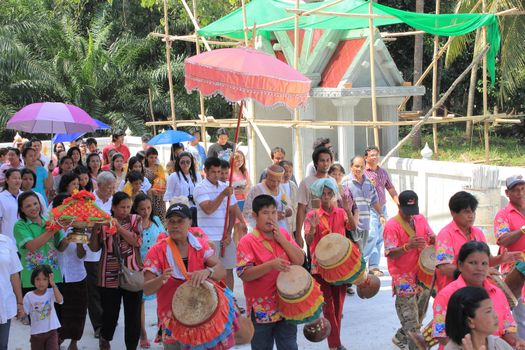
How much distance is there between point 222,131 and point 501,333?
8.98m

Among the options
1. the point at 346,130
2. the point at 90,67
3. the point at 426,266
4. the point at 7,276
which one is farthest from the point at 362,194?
the point at 90,67

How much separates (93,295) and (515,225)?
401 centimetres

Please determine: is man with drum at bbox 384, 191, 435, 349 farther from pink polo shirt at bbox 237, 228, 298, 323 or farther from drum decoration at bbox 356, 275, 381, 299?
pink polo shirt at bbox 237, 228, 298, 323

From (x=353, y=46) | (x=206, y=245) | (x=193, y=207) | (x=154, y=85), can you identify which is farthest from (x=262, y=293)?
(x=154, y=85)

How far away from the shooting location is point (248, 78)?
313 inches

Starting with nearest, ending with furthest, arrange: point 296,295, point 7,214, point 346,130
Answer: point 296,295, point 7,214, point 346,130

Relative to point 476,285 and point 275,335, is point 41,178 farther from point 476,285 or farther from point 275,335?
point 476,285

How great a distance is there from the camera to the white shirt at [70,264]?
7.73m

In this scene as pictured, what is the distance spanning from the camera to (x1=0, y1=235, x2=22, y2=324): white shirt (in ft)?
20.8

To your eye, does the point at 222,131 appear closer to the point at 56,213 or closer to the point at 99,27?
the point at 56,213

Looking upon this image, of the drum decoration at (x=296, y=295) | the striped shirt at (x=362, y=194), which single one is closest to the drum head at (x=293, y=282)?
the drum decoration at (x=296, y=295)

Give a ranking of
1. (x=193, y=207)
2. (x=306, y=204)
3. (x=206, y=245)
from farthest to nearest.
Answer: (x=193, y=207) → (x=306, y=204) → (x=206, y=245)

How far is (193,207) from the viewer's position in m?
9.82

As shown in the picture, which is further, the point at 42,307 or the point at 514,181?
the point at 42,307
